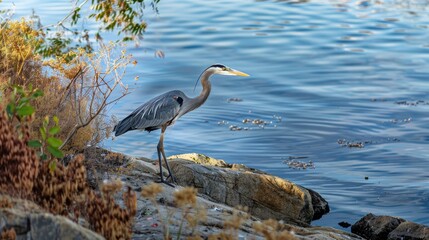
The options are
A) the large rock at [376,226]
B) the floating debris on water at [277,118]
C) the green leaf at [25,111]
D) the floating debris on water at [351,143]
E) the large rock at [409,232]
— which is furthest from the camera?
the floating debris on water at [277,118]

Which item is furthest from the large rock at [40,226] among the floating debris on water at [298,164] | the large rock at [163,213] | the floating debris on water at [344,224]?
the floating debris on water at [298,164]

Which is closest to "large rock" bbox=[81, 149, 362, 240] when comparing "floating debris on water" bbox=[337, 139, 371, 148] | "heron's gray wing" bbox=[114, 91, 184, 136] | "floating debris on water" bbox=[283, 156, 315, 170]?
"heron's gray wing" bbox=[114, 91, 184, 136]

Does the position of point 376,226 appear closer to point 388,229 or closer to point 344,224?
point 388,229

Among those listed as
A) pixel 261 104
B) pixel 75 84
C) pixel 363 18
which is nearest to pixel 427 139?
pixel 261 104

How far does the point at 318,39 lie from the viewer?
111 ft

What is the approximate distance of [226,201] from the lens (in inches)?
556

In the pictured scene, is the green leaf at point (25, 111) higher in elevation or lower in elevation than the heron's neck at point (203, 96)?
higher

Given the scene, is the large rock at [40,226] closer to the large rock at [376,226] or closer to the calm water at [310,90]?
the large rock at [376,226]

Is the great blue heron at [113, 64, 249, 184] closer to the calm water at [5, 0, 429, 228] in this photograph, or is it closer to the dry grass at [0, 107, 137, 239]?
the calm water at [5, 0, 429, 228]

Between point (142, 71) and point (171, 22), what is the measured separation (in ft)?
26.4

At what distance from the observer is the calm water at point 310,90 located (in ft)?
64.2

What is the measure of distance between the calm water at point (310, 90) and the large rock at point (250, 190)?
1339 mm

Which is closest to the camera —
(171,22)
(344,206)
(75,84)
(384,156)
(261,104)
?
(75,84)

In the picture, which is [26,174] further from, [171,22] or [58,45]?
[171,22]
